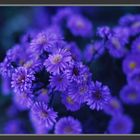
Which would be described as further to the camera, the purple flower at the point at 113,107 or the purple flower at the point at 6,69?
the purple flower at the point at 113,107

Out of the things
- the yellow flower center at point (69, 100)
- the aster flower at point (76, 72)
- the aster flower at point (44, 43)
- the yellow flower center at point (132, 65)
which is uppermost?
the aster flower at point (44, 43)

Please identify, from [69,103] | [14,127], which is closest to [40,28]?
[14,127]

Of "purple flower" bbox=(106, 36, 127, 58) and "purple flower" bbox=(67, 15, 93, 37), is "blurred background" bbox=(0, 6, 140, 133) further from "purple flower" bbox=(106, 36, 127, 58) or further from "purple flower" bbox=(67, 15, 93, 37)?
"purple flower" bbox=(67, 15, 93, 37)

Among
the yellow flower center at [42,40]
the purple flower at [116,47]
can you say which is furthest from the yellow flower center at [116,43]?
the yellow flower center at [42,40]

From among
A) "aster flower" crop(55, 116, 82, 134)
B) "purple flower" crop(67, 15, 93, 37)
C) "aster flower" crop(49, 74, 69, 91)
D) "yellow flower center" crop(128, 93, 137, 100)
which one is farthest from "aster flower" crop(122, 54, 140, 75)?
"aster flower" crop(49, 74, 69, 91)

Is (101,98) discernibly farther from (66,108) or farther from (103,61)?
(103,61)

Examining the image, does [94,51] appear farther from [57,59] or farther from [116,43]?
[57,59]
